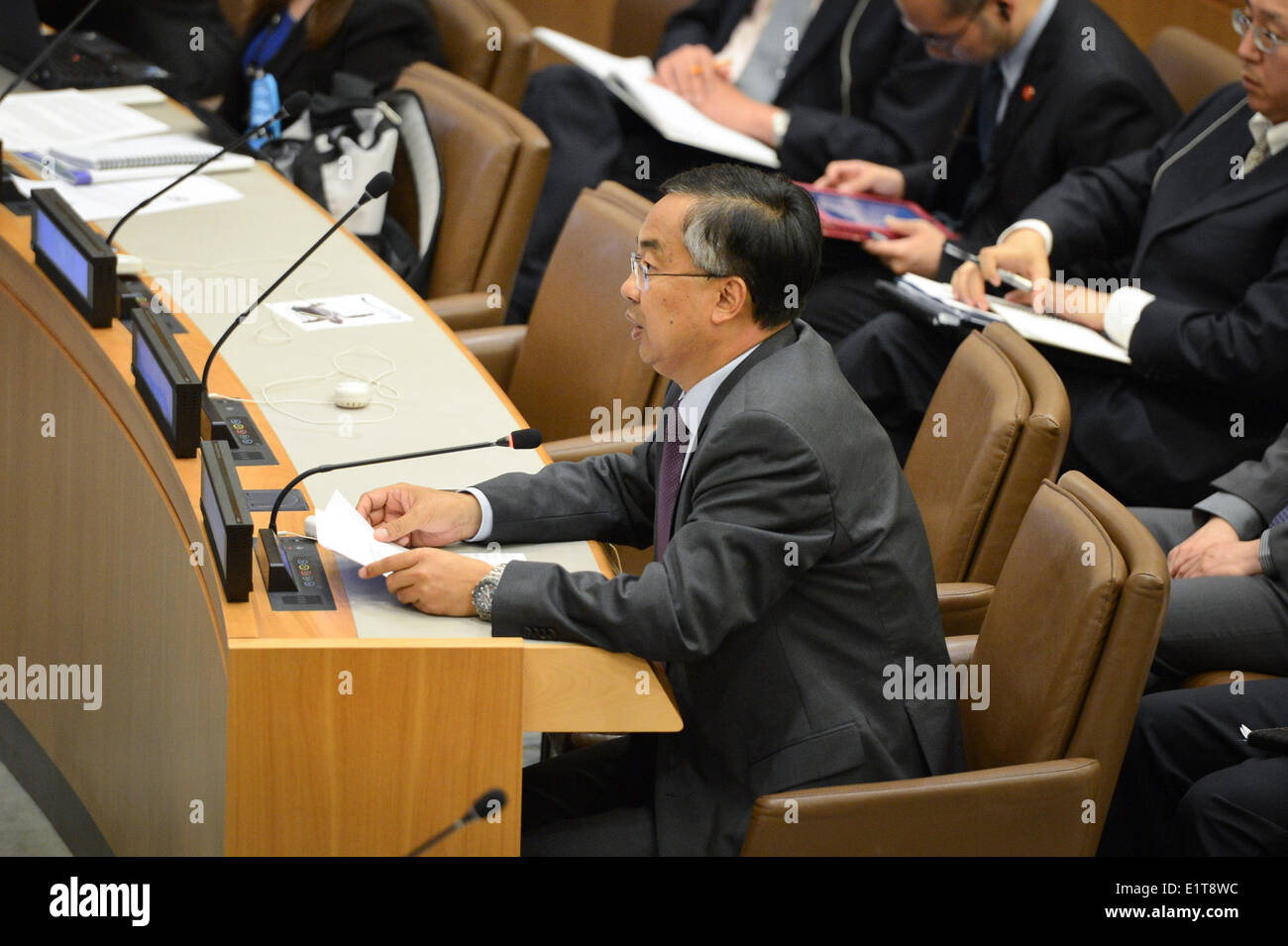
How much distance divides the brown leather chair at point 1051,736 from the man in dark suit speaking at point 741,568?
96 millimetres

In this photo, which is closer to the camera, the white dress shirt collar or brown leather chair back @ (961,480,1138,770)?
brown leather chair back @ (961,480,1138,770)

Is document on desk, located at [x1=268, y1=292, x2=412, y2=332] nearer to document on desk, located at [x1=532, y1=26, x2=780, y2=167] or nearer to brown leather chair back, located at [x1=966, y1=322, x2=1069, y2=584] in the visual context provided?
brown leather chair back, located at [x1=966, y1=322, x2=1069, y2=584]

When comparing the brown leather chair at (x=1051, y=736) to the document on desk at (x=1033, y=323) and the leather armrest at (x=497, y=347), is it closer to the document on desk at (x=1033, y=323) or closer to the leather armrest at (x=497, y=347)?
the document on desk at (x=1033, y=323)

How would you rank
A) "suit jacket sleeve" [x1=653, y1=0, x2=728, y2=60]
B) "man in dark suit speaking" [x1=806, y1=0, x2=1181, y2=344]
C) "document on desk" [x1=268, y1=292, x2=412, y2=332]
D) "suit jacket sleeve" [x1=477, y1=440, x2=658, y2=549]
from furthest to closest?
"suit jacket sleeve" [x1=653, y1=0, x2=728, y2=60] → "man in dark suit speaking" [x1=806, y1=0, x2=1181, y2=344] → "document on desk" [x1=268, y1=292, x2=412, y2=332] → "suit jacket sleeve" [x1=477, y1=440, x2=658, y2=549]

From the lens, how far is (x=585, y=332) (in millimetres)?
2879

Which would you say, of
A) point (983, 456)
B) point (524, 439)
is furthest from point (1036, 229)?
point (524, 439)

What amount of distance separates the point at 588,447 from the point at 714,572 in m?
0.87

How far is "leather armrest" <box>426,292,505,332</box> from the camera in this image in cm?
322

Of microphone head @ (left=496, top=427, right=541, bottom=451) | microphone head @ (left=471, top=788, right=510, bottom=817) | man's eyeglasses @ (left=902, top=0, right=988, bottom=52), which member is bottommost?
microphone head @ (left=471, top=788, right=510, bottom=817)

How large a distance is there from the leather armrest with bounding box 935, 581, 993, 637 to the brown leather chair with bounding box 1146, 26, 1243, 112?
1865mm

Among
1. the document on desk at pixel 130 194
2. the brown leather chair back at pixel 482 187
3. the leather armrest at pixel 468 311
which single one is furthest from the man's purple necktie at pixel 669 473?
the document on desk at pixel 130 194

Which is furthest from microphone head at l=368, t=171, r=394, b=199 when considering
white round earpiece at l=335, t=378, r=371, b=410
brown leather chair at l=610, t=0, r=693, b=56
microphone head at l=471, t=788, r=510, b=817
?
brown leather chair at l=610, t=0, r=693, b=56

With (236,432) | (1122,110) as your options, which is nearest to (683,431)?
(236,432)

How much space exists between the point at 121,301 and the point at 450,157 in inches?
44.7
